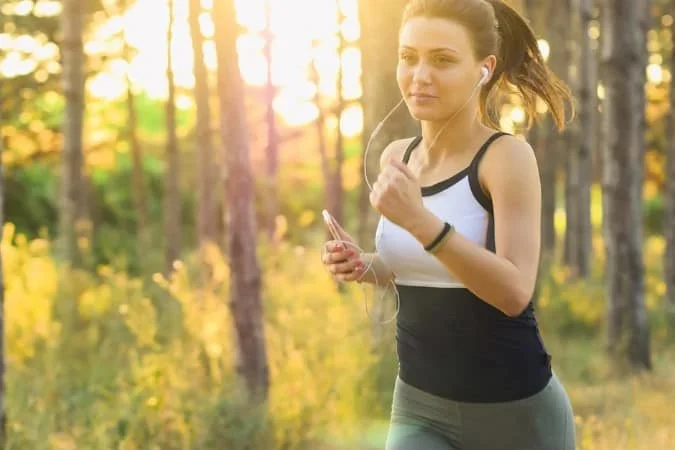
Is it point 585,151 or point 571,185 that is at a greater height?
point 585,151

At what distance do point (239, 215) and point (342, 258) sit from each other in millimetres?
4631

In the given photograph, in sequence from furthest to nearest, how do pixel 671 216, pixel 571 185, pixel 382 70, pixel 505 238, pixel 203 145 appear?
pixel 571 185, pixel 671 216, pixel 203 145, pixel 382 70, pixel 505 238

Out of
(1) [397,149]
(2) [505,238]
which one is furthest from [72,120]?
(2) [505,238]

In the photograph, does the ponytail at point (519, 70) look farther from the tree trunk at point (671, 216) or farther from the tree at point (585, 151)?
the tree trunk at point (671, 216)

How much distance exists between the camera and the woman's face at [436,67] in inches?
111

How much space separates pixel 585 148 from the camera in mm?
16047

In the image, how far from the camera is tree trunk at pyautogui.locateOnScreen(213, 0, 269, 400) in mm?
7488

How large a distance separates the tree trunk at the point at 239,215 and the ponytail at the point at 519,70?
444 cm

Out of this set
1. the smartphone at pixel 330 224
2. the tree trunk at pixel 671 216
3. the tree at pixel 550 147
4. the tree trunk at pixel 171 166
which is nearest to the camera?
the smartphone at pixel 330 224

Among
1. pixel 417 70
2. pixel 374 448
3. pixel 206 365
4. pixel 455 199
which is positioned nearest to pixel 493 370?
pixel 455 199

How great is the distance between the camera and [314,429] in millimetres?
6340

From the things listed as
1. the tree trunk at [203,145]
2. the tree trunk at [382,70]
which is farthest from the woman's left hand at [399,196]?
the tree trunk at [203,145]

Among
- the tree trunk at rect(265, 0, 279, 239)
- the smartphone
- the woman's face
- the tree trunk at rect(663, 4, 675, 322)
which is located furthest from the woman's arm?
the tree trunk at rect(265, 0, 279, 239)

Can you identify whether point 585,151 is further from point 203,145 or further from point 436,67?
point 436,67
